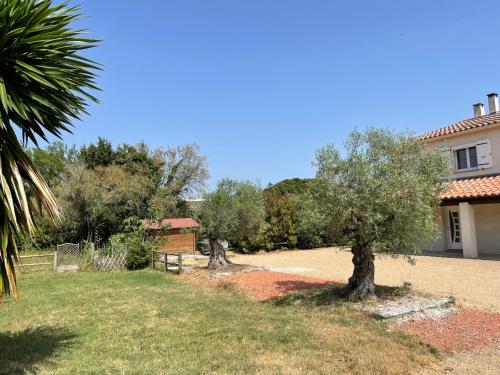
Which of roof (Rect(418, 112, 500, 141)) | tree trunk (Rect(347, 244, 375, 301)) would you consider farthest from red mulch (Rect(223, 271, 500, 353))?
roof (Rect(418, 112, 500, 141))

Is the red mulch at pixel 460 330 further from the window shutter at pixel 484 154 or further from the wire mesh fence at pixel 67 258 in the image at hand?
the wire mesh fence at pixel 67 258

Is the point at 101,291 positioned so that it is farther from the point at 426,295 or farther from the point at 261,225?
the point at 426,295

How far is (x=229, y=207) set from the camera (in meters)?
16.5

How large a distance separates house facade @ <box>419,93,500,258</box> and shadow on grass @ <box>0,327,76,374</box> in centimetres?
1426

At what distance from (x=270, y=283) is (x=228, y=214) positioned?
4952mm

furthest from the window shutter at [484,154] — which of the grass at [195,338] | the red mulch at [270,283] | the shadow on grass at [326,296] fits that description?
the grass at [195,338]

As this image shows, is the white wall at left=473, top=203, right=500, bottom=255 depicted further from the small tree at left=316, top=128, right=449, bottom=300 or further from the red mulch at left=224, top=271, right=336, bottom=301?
the small tree at left=316, top=128, right=449, bottom=300

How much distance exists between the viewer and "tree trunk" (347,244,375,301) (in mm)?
8648

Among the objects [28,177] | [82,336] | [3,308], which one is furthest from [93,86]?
[3,308]

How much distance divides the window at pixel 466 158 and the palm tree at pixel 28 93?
18340 millimetres

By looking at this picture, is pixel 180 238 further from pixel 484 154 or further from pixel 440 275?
pixel 484 154

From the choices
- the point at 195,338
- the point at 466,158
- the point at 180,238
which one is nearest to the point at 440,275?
the point at 466,158

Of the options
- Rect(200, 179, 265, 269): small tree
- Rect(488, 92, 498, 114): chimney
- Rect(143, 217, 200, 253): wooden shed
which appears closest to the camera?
Rect(200, 179, 265, 269): small tree

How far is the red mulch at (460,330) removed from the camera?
596 centimetres
